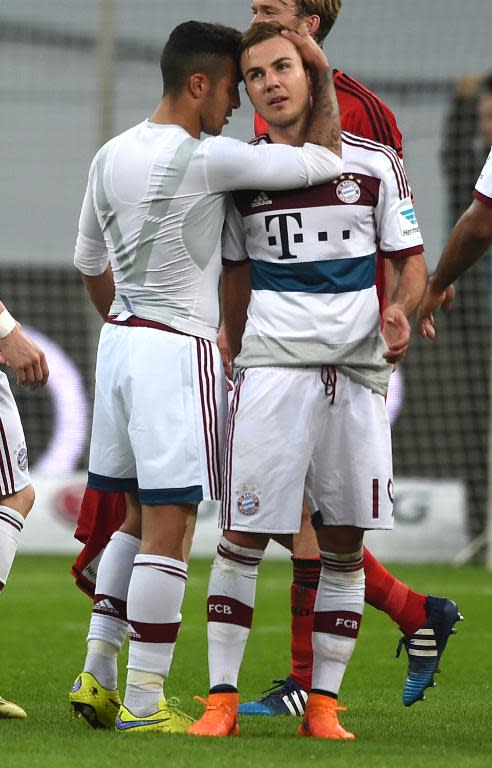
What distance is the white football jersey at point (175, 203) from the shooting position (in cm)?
401

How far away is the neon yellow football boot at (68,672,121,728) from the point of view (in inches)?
169

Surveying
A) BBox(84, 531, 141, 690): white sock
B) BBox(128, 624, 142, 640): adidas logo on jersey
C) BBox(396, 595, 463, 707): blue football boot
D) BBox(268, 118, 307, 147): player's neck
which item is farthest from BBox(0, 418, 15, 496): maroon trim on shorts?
BBox(396, 595, 463, 707): blue football boot

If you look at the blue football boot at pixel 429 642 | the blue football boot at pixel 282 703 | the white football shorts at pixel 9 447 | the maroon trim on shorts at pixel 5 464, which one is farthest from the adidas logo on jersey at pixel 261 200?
the blue football boot at pixel 282 703

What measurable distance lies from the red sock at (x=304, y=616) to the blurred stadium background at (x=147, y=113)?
232 inches

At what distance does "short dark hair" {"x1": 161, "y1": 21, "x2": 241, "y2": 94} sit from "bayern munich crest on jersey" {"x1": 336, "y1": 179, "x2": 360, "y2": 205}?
0.47 meters

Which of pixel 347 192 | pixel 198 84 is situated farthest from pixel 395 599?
pixel 198 84

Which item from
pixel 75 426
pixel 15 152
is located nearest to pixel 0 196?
pixel 15 152

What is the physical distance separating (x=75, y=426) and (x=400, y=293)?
8095mm

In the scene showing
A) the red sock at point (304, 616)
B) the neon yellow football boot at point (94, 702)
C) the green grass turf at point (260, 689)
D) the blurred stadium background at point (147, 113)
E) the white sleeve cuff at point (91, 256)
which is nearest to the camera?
the green grass turf at point (260, 689)

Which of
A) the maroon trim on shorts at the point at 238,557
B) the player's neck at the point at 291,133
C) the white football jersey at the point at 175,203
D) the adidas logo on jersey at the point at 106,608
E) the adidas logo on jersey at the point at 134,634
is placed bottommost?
the adidas logo on jersey at the point at 106,608

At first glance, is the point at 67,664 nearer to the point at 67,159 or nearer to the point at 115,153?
the point at 115,153

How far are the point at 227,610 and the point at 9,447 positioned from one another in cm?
100

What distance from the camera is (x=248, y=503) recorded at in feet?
13.1

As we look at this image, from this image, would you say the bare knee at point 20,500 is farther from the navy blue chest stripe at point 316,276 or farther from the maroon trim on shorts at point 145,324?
the navy blue chest stripe at point 316,276
